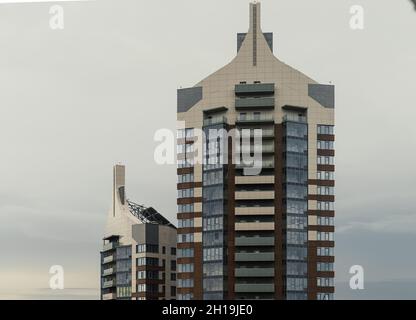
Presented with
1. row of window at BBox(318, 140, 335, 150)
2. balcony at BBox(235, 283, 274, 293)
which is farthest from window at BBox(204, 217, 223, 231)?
row of window at BBox(318, 140, 335, 150)

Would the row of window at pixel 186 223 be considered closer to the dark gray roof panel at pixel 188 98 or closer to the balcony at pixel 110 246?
the balcony at pixel 110 246

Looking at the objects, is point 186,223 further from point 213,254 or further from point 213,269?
point 213,269

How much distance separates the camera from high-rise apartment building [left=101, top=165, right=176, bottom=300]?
50.3 meters

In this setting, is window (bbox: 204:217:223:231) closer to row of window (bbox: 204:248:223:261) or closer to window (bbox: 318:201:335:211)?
row of window (bbox: 204:248:223:261)

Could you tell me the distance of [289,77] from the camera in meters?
49.6

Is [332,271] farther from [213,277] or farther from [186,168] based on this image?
[186,168]

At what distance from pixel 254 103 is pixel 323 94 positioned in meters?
4.55

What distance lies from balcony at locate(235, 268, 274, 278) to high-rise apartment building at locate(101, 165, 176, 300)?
5.66m

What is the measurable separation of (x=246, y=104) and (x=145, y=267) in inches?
481

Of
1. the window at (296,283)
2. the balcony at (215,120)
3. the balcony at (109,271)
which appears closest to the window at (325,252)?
the window at (296,283)

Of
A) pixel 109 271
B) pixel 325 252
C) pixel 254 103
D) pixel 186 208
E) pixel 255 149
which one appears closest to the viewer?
pixel 255 149

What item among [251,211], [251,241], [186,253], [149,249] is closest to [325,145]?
[251,211]

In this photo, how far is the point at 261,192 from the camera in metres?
49.4
